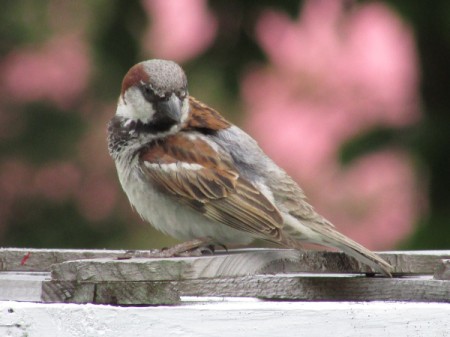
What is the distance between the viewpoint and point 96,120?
6.62m

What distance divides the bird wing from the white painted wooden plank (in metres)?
1.21

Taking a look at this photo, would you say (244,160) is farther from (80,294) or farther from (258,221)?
(80,294)

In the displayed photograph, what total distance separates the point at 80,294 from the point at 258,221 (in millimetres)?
1266

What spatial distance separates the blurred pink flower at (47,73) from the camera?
21.4 feet

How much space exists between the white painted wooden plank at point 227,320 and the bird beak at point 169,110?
1464 mm

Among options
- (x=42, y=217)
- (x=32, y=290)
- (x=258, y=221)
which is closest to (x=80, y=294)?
(x=32, y=290)

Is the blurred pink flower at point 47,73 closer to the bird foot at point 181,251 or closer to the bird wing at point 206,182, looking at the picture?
the bird wing at point 206,182

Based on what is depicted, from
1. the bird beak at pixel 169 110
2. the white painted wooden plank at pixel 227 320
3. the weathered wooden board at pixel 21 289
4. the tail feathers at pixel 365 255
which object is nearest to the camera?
the white painted wooden plank at pixel 227 320

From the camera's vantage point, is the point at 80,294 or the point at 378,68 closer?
the point at 80,294

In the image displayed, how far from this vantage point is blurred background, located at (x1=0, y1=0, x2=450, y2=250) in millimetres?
6023

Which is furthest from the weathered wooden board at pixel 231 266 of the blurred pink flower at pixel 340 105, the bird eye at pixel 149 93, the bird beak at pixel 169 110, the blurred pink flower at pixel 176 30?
the blurred pink flower at pixel 176 30

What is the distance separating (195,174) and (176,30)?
2.87 meters

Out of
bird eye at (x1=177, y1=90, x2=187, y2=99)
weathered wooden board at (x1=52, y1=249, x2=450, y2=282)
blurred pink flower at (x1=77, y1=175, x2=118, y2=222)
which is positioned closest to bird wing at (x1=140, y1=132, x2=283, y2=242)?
bird eye at (x1=177, y1=90, x2=187, y2=99)

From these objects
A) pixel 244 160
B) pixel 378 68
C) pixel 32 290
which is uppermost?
pixel 378 68
